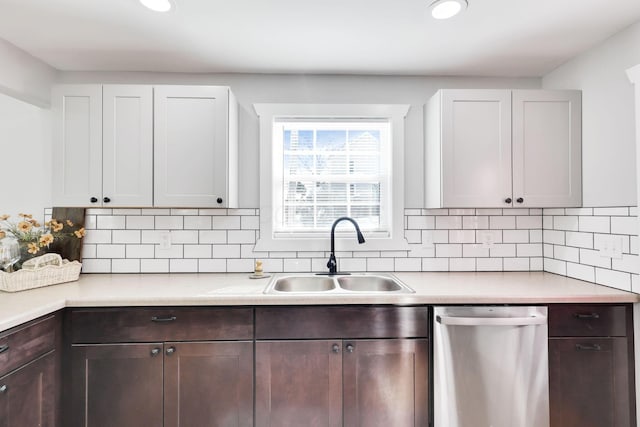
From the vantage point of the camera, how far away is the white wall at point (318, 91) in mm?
2402

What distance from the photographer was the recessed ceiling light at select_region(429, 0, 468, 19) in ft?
5.29

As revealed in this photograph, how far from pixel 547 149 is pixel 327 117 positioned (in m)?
1.41

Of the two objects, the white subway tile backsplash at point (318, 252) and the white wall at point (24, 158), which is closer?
the white wall at point (24, 158)

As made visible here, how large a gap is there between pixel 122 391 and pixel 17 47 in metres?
2.07

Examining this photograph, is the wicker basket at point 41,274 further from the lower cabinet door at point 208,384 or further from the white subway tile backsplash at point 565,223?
the white subway tile backsplash at point 565,223

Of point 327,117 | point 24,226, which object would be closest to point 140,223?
point 24,226

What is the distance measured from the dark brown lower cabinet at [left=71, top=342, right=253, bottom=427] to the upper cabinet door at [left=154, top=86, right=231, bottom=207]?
844 mm

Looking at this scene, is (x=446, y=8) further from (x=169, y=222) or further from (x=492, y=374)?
(x=169, y=222)

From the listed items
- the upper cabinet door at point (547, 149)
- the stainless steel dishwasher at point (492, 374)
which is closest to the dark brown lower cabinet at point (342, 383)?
the stainless steel dishwasher at point (492, 374)

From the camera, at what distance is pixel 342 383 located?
174cm

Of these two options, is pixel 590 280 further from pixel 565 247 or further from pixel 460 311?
pixel 460 311

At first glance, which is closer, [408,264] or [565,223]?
[565,223]

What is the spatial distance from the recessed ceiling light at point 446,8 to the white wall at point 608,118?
0.96m

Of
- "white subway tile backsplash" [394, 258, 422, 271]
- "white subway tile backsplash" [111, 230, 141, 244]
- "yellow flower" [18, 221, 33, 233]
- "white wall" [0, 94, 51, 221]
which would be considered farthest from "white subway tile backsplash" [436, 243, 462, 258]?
"white wall" [0, 94, 51, 221]
